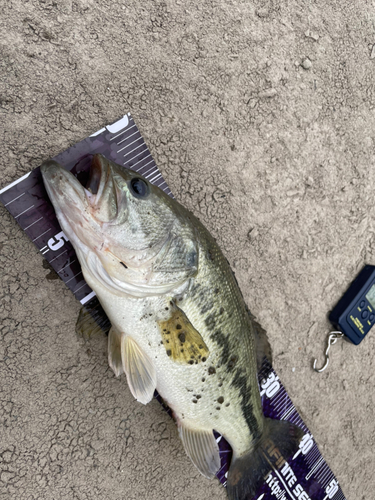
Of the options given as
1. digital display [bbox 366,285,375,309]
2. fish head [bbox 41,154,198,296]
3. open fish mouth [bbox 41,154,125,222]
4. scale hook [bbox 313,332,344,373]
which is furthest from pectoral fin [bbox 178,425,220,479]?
digital display [bbox 366,285,375,309]

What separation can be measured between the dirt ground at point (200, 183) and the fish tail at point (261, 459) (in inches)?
5.8

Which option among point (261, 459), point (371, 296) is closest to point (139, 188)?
point (261, 459)

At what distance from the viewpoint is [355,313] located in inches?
82.0

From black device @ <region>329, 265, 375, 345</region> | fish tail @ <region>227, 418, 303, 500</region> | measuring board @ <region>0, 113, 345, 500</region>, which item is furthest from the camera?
black device @ <region>329, 265, 375, 345</region>

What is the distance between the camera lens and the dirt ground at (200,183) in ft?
4.41

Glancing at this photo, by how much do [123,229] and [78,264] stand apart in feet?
1.10

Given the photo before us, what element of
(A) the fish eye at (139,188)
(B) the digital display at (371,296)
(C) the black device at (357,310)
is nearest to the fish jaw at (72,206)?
(A) the fish eye at (139,188)

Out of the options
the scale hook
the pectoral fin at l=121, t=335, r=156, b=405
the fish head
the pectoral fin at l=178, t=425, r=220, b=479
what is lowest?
the scale hook

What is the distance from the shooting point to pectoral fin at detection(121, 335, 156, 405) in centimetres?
128

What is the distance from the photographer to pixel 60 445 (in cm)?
144

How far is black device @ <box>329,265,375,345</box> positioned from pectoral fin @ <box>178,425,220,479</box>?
3.40 feet

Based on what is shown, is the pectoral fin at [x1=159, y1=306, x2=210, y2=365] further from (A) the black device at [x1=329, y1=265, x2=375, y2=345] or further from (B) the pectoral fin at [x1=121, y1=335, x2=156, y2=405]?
(A) the black device at [x1=329, y1=265, x2=375, y2=345]

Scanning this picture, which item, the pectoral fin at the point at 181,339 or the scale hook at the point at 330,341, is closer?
the pectoral fin at the point at 181,339

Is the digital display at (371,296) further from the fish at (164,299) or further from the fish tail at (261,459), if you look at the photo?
the fish at (164,299)
